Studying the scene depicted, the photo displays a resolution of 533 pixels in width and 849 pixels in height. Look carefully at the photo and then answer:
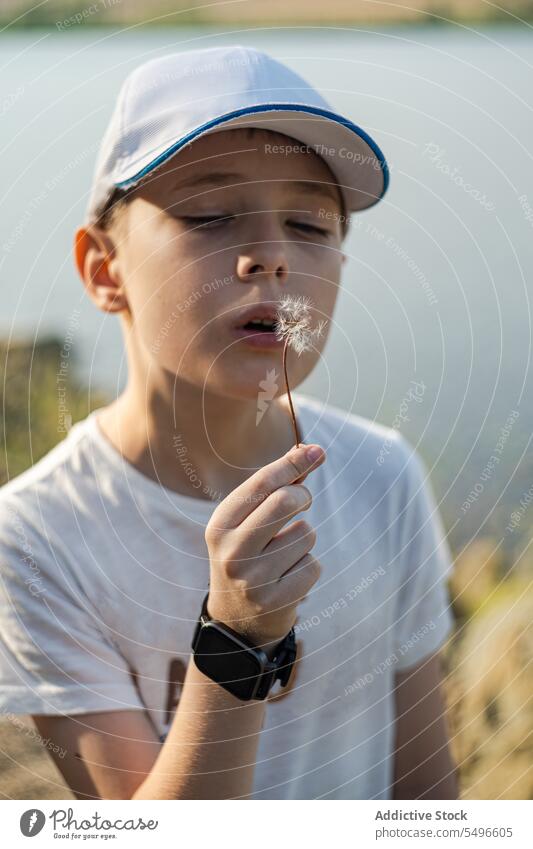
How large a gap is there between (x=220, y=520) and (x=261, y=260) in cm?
19

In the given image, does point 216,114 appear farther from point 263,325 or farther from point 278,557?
point 278,557

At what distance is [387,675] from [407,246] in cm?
37

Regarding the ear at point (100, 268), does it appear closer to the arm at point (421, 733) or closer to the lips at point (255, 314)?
the lips at point (255, 314)

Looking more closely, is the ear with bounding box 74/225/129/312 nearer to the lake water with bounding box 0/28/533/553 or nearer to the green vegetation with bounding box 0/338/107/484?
the lake water with bounding box 0/28/533/553

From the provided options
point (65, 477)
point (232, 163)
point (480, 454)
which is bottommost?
point (65, 477)

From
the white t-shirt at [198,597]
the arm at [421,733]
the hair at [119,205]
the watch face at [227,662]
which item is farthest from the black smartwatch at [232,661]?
the hair at [119,205]

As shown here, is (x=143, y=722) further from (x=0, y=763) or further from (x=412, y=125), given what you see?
(x=412, y=125)

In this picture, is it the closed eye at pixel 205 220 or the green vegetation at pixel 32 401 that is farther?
the green vegetation at pixel 32 401

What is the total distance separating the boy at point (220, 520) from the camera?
0.60 meters

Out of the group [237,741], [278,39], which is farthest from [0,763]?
[278,39]

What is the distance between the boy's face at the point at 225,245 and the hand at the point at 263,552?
0.12 metres

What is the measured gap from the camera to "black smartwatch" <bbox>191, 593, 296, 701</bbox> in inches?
22.9

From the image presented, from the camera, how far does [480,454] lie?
0.90 meters
